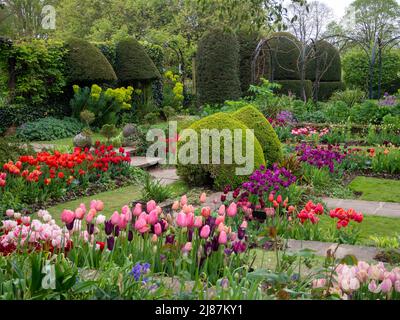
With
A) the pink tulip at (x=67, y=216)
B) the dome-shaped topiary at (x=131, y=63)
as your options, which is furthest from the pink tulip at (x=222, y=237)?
the dome-shaped topiary at (x=131, y=63)

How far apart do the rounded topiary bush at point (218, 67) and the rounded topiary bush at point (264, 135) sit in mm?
8548

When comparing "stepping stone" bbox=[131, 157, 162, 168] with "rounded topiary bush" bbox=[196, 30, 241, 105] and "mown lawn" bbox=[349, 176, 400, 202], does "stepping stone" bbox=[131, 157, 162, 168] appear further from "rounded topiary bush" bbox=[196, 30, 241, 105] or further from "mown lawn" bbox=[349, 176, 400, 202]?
"rounded topiary bush" bbox=[196, 30, 241, 105]

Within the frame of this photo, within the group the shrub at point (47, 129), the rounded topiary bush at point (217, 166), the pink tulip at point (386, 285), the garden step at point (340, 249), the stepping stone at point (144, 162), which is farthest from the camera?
the shrub at point (47, 129)

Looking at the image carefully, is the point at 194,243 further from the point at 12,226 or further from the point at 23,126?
the point at 23,126

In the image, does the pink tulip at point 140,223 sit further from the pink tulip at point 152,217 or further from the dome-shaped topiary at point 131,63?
the dome-shaped topiary at point 131,63

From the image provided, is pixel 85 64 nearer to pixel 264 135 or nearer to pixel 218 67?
pixel 218 67

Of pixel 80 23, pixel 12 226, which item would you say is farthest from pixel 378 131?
pixel 80 23

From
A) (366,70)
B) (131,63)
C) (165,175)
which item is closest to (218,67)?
(131,63)

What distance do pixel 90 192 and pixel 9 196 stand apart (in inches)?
53.8

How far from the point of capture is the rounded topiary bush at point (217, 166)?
22.1 ft

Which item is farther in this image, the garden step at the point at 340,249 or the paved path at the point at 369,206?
the paved path at the point at 369,206

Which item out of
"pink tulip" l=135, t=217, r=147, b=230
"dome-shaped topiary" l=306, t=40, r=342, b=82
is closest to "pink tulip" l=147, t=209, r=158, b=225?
"pink tulip" l=135, t=217, r=147, b=230

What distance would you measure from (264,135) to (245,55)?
11.1m

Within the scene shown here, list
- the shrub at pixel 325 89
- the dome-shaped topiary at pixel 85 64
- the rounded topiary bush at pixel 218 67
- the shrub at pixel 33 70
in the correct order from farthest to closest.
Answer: the shrub at pixel 325 89, the rounded topiary bush at pixel 218 67, the dome-shaped topiary at pixel 85 64, the shrub at pixel 33 70
